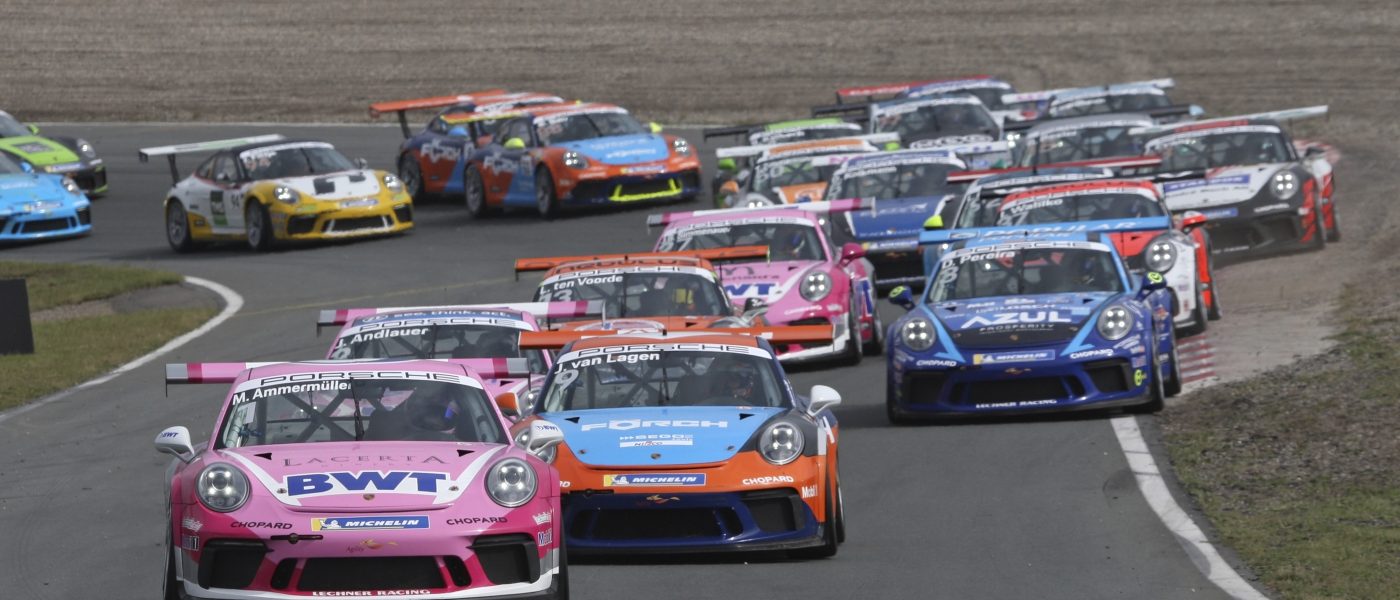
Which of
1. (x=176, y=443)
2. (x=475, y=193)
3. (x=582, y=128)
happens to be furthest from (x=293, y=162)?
(x=176, y=443)

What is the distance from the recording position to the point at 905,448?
45.6 feet

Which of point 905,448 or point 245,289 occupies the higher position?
point 905,448

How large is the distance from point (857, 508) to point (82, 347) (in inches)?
427

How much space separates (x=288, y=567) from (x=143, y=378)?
404 inches

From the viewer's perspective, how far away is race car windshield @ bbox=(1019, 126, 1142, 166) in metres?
25.4

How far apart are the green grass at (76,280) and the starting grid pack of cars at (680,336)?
194cm

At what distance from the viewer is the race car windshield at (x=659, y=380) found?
11.6 meters

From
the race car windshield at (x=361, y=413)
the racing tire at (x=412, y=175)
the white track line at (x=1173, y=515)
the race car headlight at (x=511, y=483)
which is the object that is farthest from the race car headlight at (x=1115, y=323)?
the racing tire at (x=412, y=175)

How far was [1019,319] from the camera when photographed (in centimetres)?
1483

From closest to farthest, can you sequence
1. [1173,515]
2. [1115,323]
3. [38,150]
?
[1173,515] → [1115,323] → [38,150]

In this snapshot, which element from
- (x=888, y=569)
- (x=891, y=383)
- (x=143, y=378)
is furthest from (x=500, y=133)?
(x=888, y=569)

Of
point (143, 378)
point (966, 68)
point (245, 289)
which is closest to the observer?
point (143, 378)

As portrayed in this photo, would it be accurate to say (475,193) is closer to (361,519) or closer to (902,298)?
(902,298)

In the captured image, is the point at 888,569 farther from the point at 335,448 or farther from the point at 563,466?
the point at 335,448
